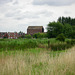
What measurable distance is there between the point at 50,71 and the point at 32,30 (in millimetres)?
76983

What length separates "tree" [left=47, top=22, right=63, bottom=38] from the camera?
164ft

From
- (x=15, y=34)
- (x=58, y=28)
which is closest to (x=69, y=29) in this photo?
(x=58, y=28)

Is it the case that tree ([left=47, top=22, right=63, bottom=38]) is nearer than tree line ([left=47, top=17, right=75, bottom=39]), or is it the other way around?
tree line ([left=47, top=17, right=75, bottom=39])

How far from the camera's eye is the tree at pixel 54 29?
164ft

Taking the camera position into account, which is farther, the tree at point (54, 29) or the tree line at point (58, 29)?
the tree at point (54, 29)

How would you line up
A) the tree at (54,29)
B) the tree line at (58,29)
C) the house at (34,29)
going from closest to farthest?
1. the tree line at (58,29)
2. the tree at (54,29)
3. the house at (34,29)

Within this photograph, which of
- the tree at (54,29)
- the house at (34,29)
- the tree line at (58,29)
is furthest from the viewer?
the house at (34,29)

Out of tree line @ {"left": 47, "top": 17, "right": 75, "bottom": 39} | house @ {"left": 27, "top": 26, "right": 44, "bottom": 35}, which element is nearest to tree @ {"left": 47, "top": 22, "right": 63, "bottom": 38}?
tree line @ {"left": 47, "top": 17, "right": 75, "bottom": 39}

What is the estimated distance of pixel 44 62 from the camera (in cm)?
567

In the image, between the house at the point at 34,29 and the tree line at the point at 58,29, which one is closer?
the tree line at the point at 58,29

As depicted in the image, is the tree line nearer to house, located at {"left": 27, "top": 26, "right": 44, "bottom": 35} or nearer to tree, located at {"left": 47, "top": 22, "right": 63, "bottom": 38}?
tree, located at {"left": 47, "top": 22, "right": 63, "bottom": 38}

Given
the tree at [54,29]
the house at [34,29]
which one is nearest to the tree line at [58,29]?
the tree at [54,29]

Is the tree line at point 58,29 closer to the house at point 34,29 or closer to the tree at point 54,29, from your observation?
the tree at point 54,29

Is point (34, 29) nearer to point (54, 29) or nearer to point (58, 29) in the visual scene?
point (54, 29)
